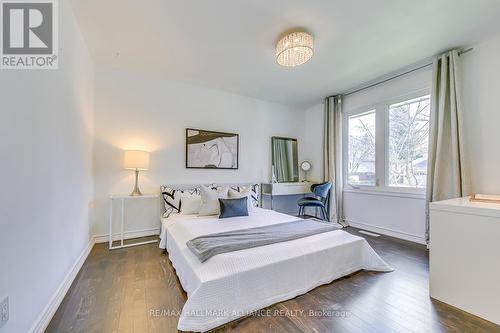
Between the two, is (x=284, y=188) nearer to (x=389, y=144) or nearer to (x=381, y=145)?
(x=381, y=145)

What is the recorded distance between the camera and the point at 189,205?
306 cm

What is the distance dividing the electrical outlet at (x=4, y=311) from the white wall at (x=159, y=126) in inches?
85.2

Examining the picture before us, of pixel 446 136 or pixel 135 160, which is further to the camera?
pixel 135 160

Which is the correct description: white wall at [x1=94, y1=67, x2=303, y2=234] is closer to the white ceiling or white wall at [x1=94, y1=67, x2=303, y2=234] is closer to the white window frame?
the white ceiling

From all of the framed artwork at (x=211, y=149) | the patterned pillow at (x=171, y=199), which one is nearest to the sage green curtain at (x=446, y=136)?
the framed artwork at (x=211, y=149)

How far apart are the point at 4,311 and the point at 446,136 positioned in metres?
4.24

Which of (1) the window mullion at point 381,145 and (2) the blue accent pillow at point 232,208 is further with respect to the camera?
(1) the window mullion at point 381,145

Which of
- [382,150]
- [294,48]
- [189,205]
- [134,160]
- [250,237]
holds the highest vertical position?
[294,48]

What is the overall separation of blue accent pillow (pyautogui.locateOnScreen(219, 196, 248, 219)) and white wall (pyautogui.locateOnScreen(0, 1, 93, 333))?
62.1 inches

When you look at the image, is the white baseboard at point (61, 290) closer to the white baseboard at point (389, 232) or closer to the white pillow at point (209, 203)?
the white pillow at point (209, 203)

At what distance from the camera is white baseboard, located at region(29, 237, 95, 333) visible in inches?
52.7

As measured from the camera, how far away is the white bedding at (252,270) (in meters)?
1.40

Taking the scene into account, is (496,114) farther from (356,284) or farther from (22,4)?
(22,4)

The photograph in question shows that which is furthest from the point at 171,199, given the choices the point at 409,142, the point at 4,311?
the point at 409,142
